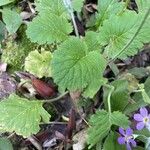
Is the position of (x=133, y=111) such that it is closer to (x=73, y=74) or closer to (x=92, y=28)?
(x=73, y=74)

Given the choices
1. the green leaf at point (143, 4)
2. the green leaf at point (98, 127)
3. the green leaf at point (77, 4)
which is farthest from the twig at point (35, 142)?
the green leaf at point (143, 4)

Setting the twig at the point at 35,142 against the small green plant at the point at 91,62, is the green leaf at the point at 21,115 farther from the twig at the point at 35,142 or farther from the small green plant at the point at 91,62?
the twig at the point at 35,142

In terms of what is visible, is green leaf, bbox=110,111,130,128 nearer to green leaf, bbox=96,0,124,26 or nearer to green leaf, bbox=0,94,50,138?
green leaf, bbox=0,94,50,138

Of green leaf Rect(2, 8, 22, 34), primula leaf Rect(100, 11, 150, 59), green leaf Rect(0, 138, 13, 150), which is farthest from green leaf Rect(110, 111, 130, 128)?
green leaf Rect(2, 8, 22, 34)

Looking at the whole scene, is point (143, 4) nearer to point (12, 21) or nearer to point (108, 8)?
point (108, 8)

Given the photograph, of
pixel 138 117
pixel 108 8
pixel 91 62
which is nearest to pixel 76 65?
pixel 91 62

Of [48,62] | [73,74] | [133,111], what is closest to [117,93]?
[133,111]
